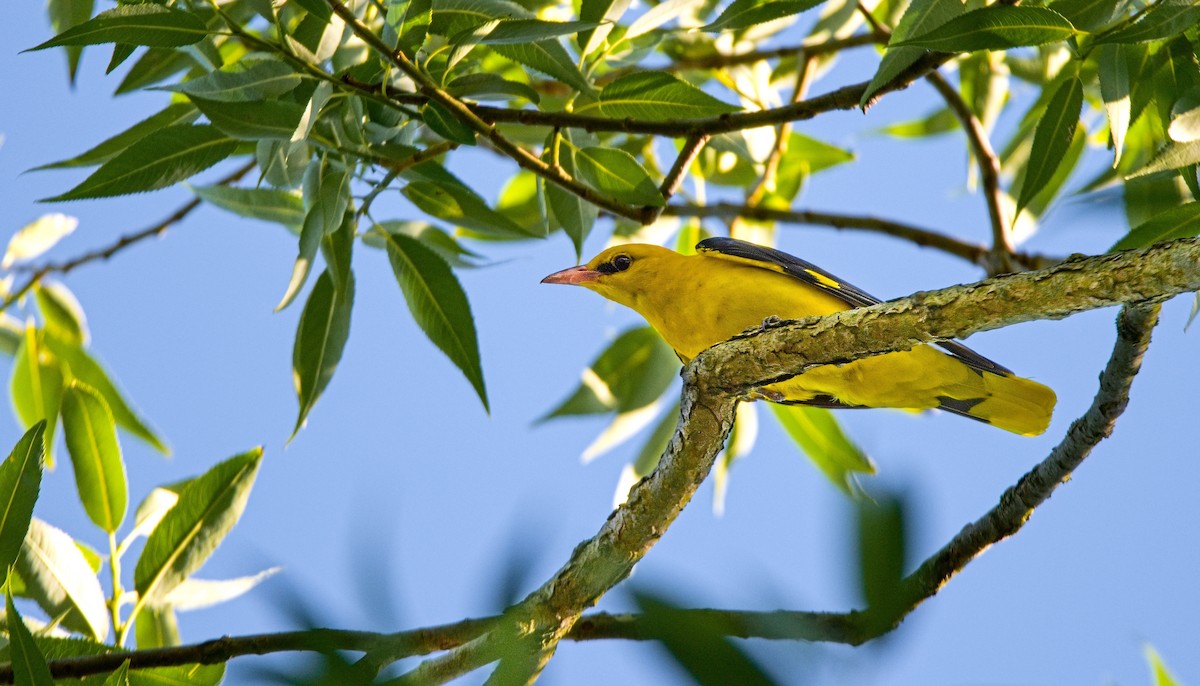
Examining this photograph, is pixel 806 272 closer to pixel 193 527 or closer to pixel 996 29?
pixel 996 29

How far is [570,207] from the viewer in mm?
3471

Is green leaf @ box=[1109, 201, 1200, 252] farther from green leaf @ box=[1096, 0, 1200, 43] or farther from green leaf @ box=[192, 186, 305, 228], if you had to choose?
green leaf @ box=[192, 186, 305, 228]

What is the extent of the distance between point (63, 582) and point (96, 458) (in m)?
0.38

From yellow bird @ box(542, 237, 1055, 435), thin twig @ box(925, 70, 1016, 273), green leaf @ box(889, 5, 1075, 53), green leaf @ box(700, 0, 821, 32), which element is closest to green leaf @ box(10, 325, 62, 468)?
yellow bird @ box(542, 237, 1055, 435)

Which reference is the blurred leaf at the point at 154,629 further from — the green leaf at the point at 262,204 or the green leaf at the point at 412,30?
the green leaf at the point at 412,30

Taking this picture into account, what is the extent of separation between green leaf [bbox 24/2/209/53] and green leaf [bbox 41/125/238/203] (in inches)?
12.9

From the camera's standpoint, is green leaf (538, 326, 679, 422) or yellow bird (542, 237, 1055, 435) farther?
green leaf (538, 326, 679, 422)

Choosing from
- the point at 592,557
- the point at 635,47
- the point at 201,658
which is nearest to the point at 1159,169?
the point at 592,557

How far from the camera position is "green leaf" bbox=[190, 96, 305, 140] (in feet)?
8.82

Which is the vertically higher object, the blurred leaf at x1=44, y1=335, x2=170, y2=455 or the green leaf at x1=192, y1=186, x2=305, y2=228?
the green leaf at x1=192, y1=186, x2=305, y2=228

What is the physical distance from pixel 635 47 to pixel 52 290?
2844mm

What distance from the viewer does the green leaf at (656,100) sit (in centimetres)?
329

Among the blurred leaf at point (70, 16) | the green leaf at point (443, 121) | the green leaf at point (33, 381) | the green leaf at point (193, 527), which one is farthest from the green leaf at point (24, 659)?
the green leaf at point (33, 381)

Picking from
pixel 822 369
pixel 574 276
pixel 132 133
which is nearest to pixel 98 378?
pixel 132 133
